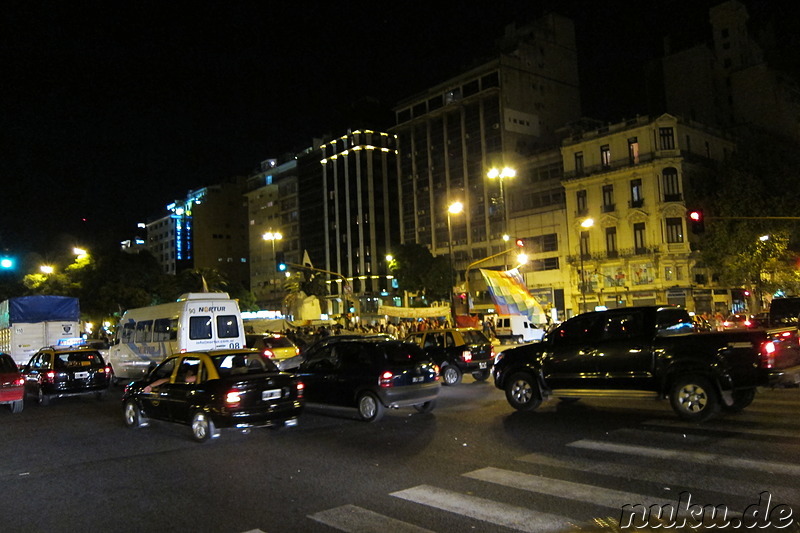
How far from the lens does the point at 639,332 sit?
10953 millimetres

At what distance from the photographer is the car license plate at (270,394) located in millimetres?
10281

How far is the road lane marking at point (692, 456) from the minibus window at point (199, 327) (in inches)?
523

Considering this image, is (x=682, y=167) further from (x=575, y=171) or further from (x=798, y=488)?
(x=798, y=488)

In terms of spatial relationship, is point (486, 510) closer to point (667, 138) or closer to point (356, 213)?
point (667, 138)

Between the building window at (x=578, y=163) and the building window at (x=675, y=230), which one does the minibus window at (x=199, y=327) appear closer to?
the building window at (x=675, y=230)

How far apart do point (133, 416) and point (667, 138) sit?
50.0m

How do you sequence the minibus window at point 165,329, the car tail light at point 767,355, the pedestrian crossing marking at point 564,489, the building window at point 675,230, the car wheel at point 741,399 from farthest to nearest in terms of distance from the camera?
1. the building window at point 675,230
2. the minibus window at point 165,329
3. the car wheel at point 741,399
4. the car tail light at point 767,355
5. the pedestrian crossing marking at point 564,489

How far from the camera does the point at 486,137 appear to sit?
65.6m

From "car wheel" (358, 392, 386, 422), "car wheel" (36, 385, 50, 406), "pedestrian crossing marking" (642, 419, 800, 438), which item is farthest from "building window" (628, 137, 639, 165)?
"car wheel" (36, 385, 50, 406)

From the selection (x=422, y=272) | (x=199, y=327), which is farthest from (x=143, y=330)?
(x=422, y=272)

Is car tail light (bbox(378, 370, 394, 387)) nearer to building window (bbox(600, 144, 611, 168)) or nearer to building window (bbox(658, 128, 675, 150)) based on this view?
building window (bbox(658, 128, 675, 150))

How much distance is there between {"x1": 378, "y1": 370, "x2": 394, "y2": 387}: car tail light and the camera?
1155 cm

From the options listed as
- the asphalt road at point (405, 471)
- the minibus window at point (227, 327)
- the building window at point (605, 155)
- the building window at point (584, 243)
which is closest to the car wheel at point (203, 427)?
the asphalt road at point (405, 471)

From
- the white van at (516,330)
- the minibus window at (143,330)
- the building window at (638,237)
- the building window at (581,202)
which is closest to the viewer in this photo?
the minibus window at (143,330)
